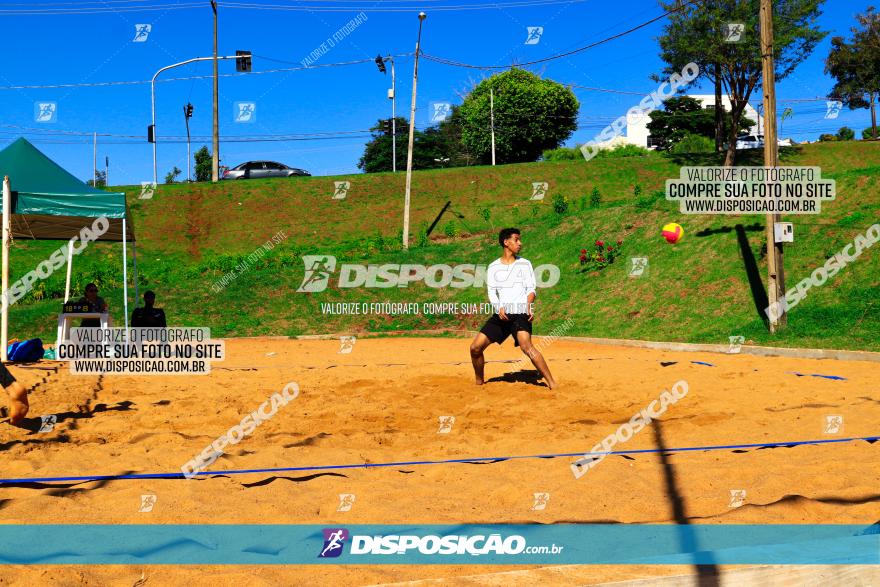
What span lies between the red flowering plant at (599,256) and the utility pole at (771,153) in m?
8.02

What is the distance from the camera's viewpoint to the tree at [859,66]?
161ft

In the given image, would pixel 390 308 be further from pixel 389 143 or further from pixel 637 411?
pixel 389 143

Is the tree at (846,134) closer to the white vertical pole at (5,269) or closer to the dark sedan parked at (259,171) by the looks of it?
the dark sedan parked at (259,171)

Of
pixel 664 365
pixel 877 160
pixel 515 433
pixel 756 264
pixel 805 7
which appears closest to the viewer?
pixel 515 433

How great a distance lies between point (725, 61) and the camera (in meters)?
33.1

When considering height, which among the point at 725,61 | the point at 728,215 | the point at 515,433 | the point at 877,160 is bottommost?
the point at 515,433

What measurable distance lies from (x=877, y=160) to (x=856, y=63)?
16.7m

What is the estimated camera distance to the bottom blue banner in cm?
Answer: 366

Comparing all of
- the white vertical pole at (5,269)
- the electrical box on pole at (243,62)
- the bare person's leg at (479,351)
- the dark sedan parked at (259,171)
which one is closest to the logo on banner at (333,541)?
the bare person's leg at (479,351)

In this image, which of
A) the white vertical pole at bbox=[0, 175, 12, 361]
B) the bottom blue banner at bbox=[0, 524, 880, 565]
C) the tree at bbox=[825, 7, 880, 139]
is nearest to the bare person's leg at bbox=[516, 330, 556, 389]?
the bottom blue banner at bbox=[0, 524, 880, 565]

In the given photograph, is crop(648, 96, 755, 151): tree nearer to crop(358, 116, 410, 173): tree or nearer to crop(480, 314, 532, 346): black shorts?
crop(358, 116, 410, 173): tree

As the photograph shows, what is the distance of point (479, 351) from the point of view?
9445 mm

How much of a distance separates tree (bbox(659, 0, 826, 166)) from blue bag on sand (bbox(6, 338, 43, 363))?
30.3m

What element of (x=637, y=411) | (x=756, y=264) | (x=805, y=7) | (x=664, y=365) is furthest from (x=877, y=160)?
(x=637, y=411)
